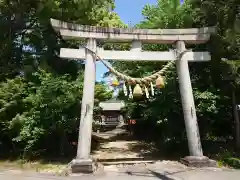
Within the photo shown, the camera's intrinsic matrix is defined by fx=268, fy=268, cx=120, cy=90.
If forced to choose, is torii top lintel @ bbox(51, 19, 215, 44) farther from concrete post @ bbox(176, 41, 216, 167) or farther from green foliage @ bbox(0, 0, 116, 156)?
green foliage @ bbox(0, 0, 116, 156)

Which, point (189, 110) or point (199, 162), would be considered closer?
point (199, 162)

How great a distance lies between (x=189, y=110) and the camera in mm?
10555

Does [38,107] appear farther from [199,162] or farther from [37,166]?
[199,162]

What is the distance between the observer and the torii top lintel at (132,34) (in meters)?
10.3

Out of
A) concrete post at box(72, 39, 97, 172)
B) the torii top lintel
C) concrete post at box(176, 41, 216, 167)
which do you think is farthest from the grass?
the torii top lintel

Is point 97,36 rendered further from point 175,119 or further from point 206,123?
point 206,123

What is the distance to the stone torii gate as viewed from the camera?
9.73 m

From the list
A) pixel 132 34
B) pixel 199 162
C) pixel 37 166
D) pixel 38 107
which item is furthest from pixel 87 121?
pixel 199 162

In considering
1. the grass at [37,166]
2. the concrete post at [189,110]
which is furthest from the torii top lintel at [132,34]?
the grass at [37,166]

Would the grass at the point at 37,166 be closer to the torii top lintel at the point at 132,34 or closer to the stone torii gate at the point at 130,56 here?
the stone torii gate at the point at 130,56

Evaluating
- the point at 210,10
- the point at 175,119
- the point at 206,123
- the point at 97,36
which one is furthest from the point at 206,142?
the point at 97,36

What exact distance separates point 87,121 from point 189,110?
13.2 ft

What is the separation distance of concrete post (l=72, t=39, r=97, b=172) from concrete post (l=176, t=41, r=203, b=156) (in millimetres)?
3568

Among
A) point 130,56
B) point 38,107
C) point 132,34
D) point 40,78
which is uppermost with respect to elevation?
point 132,34
